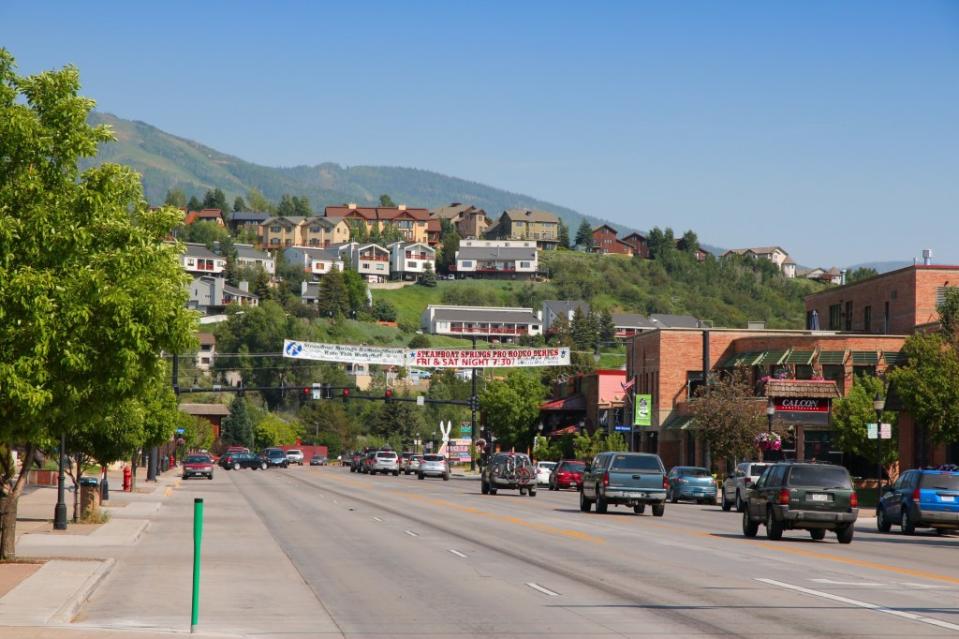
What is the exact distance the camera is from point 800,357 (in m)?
78.7

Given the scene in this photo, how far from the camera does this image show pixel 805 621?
16.4 m

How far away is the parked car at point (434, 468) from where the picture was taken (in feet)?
295

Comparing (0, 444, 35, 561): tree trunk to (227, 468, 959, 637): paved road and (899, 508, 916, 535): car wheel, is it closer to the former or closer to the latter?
(227, 468, 959, 637): paved road

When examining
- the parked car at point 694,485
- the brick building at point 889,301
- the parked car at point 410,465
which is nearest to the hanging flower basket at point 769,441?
the parked car at point 694,485

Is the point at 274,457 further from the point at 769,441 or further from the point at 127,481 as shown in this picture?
the point at 769,441

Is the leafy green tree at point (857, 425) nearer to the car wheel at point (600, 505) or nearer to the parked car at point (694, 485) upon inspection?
the parked car at point (694, 485)

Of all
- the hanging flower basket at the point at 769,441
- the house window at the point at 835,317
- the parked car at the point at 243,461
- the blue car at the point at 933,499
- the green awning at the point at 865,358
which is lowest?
the parked car at the point at 243,461

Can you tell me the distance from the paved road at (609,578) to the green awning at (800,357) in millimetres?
38556

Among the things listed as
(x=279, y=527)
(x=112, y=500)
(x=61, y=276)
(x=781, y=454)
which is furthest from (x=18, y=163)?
(x=781, y=454)

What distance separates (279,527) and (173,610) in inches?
744

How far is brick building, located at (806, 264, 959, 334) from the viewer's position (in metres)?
79.6

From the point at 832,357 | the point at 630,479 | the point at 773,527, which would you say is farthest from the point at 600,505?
the point at 832,357

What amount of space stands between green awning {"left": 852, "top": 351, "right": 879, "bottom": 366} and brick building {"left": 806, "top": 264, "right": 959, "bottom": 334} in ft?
8.75

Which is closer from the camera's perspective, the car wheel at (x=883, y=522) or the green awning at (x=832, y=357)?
the car wheel at (x=883, y=522)
